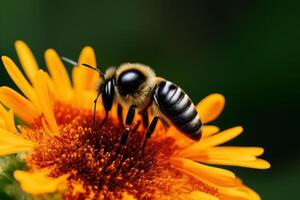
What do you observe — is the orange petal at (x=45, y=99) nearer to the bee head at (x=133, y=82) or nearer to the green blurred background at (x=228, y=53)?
the bee head at (x=133, y=82)

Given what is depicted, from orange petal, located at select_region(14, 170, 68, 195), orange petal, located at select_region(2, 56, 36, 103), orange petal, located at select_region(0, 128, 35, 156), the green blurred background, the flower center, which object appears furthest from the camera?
the green blurred background

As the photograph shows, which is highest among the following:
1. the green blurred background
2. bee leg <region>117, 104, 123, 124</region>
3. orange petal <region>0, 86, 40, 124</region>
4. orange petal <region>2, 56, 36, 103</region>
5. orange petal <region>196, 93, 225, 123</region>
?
the green blurred background

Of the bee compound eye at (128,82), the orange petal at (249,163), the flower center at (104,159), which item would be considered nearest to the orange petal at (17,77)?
the flower center at (104,159)

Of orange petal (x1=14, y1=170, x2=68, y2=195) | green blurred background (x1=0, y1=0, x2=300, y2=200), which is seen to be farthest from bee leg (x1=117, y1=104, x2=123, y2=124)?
green blurred background (x1=0, y1=0, x2=300, y2=200)

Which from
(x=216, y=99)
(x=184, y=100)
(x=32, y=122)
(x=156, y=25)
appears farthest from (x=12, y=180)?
(x=156, y=25)

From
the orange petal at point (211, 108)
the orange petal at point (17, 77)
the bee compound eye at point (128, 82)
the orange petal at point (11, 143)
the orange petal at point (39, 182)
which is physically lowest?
the orange petal at point (39, 182)

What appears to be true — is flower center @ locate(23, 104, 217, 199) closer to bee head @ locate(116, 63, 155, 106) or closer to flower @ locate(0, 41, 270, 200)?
flower @ locate(0, 41, 270, 200)

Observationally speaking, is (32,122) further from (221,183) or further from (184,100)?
(221,183)
